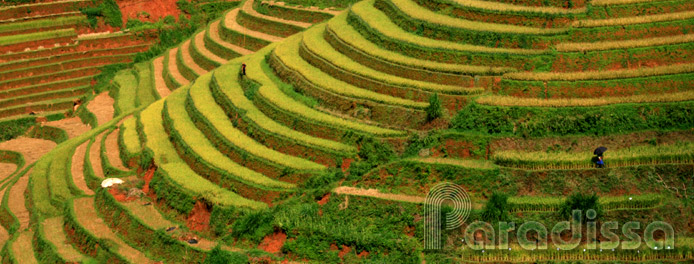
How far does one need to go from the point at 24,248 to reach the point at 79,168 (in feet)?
15.6

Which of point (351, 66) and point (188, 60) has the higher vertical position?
point (188, 60)

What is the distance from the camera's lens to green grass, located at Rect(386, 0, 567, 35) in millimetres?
29766

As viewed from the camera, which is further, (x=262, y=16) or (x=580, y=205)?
(x=262, y=16)

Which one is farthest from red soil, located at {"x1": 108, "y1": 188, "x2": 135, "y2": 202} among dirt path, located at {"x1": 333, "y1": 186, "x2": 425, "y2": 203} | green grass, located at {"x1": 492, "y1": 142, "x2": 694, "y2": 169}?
green grass, located at {"x1": 492, "y1": 142, "x2": 694, "y2": 169}

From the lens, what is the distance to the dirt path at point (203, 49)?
43203 millimetres

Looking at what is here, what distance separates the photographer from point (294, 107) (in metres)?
30.8

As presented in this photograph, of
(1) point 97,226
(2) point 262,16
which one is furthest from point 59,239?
(2) point 262,16

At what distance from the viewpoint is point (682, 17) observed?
2948 cm

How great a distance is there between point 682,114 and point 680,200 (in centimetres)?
288

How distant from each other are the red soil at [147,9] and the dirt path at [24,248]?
22.9m

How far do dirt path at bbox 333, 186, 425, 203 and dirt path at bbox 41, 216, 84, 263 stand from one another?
8009mm

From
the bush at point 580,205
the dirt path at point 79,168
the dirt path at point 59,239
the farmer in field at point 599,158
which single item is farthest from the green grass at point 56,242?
the farmer in field at point 599,158

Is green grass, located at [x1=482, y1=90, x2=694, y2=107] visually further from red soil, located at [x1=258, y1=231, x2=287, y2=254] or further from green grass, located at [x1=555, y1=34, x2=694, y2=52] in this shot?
red soil, located at [x1=258, y1=231, x2=287, y2=254]

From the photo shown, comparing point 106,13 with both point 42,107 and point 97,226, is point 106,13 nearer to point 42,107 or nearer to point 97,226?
point 42,107
